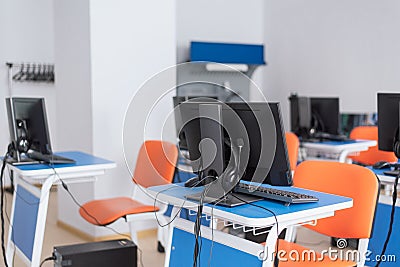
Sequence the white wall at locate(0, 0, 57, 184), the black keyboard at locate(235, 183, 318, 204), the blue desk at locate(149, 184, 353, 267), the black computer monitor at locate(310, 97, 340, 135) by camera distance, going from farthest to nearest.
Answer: the white wall at locate(0, 0, 57, 184)
the black computer monitor at locate(310, 97, 340, 135)
the black keyboard at locate(235, 183, 318, 204)
the blue desk at locate(149, 184, 353, 267)

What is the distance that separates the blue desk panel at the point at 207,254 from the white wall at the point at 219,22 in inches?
165

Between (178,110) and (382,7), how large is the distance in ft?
13.2

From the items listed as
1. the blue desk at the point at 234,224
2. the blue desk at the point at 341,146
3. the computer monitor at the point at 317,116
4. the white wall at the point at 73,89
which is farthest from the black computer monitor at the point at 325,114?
the blue desk at the point at 234,224

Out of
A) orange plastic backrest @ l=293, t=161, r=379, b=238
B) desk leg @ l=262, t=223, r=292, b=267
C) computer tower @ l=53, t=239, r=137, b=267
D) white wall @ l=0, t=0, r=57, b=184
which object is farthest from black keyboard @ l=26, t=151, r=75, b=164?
white wall @ l=0, t=0, r=57, b=184

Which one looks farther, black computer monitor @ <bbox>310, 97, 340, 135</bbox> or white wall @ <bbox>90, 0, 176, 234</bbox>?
black computer monitor @ <bbox>310, 97, 340, 135</bbox>

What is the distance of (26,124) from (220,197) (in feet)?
4.90

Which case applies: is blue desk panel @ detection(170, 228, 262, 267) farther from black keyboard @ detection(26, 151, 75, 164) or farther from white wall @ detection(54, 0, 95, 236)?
white wall @ detection(54, 0, 95, 236)

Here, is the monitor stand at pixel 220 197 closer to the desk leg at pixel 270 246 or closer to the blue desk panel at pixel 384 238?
the desk leg at pixel 270 246

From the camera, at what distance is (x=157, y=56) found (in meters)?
4.25

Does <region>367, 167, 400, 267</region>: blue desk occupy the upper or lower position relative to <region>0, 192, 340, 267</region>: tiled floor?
upper

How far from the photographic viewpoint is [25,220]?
3057 mm

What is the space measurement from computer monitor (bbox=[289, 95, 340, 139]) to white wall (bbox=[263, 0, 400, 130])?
5.04 feet

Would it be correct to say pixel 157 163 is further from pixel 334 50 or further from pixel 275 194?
pixel 334 50

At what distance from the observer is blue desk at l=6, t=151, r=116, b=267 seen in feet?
9.18
